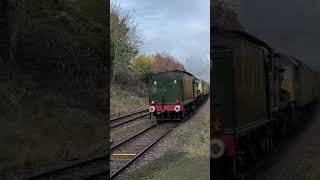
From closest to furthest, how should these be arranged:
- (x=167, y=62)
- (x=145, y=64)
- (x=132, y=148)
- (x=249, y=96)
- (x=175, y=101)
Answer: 1. (x=249, y=96)
2. (x=167, y=62)
3. (x=145, y=64)
4. (x=132, y=148)
5. (x=175, y=101)

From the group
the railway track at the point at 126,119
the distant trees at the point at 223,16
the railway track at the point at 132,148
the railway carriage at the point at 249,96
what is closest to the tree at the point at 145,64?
the railway track at the point at 132,148

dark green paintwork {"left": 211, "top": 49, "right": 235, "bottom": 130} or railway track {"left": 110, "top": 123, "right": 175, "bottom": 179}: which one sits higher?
dark green paintwork {"left": 211, "top": 49, "right": 235, "bottom": 130}

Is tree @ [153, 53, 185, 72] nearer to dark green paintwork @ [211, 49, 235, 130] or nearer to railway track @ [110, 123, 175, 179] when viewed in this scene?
dark green paintwork @ [211, 49, 235, 130]

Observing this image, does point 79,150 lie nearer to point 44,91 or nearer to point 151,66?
point 44,91

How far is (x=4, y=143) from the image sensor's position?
26.9 feet

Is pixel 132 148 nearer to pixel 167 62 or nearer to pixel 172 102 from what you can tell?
pixel 172 102

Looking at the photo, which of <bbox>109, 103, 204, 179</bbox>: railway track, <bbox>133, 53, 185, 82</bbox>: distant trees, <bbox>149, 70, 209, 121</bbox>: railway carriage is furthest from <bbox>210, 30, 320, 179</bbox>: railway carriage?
<bbox>149, 70, 209, 121</bbox>: railway carriage

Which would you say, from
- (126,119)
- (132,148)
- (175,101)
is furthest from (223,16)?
(126,119)

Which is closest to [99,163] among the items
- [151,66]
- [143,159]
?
[151,66]

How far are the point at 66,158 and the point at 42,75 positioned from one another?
4.22 feet

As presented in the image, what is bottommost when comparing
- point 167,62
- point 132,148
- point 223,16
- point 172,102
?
point 132,148

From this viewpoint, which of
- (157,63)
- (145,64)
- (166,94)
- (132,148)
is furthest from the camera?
(166,94)

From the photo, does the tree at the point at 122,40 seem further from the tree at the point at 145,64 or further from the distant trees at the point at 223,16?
the distant trees at the point at 223,16

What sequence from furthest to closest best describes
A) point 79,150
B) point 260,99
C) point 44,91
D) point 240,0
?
point 44,91, point 79,150, point 260,99, point 240,0
